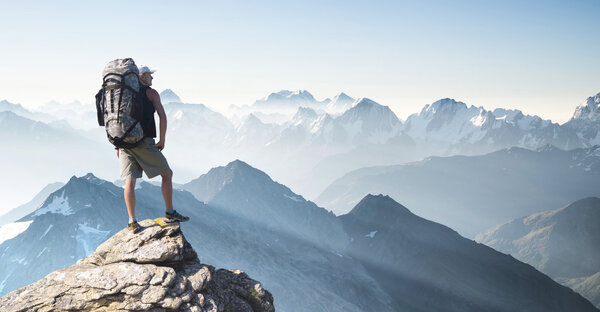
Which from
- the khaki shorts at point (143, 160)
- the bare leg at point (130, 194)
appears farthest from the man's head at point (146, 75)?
the bare leg at point (130, 194)

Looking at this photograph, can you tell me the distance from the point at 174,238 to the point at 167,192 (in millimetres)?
1799

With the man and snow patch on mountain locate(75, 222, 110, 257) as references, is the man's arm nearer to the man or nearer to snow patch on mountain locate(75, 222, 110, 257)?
Result: the man

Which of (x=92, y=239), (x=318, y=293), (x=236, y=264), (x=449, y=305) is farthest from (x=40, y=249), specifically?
(x=449, y=305)

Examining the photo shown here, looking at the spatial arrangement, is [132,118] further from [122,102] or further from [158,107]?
[158,107]

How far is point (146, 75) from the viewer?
12953 millimetres

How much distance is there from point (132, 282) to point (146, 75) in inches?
285

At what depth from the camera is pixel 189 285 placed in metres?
12.6

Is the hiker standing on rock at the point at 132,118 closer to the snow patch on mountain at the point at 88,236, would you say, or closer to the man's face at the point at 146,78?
the man's face at the point at 146,78

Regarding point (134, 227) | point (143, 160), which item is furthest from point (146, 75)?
point (134, 227)

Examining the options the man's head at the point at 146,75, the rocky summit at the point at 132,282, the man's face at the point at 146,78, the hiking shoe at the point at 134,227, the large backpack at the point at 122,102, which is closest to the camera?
the rocky summit at the point at 132,282

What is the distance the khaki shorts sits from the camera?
12.9m

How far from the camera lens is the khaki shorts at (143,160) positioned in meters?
12.9

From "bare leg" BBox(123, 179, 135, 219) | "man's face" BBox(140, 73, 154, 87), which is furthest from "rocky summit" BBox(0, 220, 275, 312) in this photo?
"man's face" BBox(140, 73, 154, 87)

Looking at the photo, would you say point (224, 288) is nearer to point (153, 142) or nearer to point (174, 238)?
point (174, 238)
